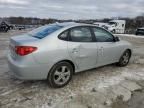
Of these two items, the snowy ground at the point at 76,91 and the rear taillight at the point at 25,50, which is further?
the rear taillight at the point at 25,50

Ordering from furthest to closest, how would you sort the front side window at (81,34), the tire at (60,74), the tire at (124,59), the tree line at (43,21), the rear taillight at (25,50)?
the tree line at (43,21), the tire at (124,59), the front side window at (81,34), the tire at (60,74), the rear taillight at (25,50)

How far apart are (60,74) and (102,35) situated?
181 centimetres

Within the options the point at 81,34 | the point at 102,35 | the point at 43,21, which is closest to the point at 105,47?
the point at 102,35

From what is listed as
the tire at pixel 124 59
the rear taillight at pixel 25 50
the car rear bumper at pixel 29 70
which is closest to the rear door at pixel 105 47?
the tire at pixel 124 59

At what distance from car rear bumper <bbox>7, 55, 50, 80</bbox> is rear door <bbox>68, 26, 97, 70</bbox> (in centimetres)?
77

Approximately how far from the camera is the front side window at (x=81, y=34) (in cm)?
462

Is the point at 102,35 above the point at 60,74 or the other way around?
above

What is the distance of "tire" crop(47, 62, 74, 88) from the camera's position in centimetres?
426

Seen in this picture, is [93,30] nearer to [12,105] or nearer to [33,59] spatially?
[33,59]

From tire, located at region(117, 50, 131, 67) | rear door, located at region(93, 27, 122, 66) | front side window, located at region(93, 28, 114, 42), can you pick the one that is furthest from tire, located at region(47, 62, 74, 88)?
tire, located at region(117, 50, 131, 67)

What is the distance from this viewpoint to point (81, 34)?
484 cm

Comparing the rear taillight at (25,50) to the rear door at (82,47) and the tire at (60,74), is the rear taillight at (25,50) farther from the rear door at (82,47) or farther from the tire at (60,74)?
the rear door at (82,47)

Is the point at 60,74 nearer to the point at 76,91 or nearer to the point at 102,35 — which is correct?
the point at 76,91

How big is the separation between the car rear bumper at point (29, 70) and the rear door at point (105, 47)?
5.73ft
